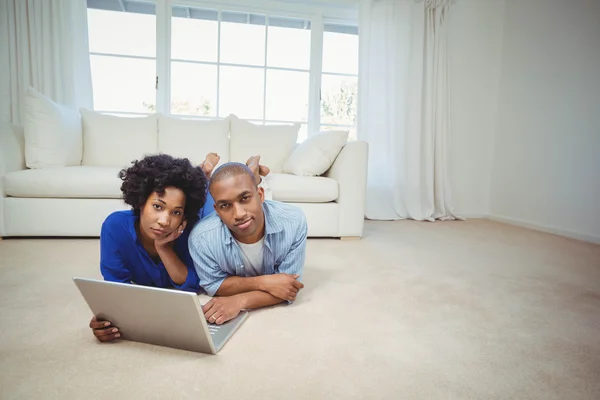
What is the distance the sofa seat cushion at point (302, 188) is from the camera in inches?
97.1

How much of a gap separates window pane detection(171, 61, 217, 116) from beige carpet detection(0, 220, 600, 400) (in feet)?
6.57

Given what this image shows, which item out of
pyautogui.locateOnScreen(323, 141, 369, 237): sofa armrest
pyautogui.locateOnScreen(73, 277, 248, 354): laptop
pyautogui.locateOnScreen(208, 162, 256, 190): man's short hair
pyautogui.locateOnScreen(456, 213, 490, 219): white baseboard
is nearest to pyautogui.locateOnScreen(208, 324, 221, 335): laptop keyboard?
pyautogui.locateOnScreen(73, 277, 248, 354): laptop

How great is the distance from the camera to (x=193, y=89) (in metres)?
3.52

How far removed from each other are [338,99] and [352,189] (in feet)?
5.13

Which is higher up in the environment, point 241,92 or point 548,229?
point 241,92

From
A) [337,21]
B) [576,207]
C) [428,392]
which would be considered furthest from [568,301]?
[337,21]

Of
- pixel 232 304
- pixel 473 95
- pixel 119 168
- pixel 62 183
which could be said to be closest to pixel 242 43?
pixel 119 168

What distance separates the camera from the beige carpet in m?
0.83

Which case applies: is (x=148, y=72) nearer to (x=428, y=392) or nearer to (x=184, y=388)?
(x=184, y=388)

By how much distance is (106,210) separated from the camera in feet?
7.63

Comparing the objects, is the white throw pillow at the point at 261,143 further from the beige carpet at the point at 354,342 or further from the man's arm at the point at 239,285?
the man's arm at the point at 239,285

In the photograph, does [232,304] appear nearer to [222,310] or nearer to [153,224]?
[222,310]

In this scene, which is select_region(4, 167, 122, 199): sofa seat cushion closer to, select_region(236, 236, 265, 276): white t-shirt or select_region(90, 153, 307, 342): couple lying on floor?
select_region(90, 153, 307, 342): couple lying on floor

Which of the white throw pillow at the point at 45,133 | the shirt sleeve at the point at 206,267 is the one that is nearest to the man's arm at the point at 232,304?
the shirt sleeve at the point at 206,267
